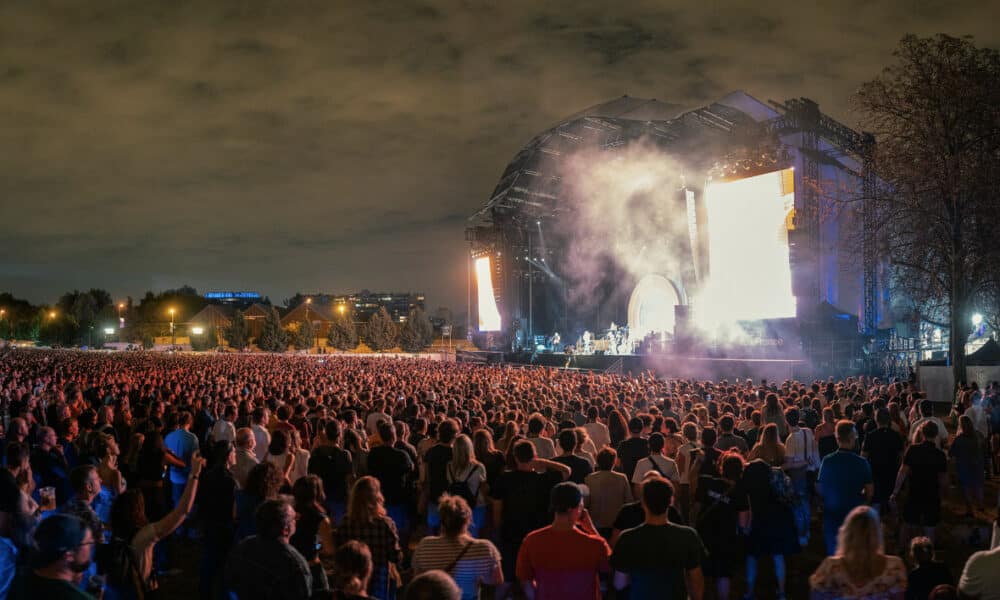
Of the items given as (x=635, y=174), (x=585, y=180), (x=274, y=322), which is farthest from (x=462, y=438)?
(x=274, y=322)

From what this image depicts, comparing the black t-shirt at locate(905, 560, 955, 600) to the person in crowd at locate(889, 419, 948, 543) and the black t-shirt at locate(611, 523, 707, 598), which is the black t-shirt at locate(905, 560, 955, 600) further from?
the person in crowd at locate(889, 419, 948, 543)

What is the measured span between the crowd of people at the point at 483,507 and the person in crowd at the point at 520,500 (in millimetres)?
15

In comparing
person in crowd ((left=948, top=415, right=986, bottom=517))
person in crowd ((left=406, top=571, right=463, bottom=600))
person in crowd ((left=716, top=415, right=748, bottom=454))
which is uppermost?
person in crowd ((left=406, top=571, right=463, bottom=600))

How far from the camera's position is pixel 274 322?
272ft

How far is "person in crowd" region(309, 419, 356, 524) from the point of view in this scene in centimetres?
663

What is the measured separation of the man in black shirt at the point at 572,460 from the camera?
597 cm

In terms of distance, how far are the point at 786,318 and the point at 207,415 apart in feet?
79.5

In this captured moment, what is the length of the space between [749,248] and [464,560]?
3048 centimetres

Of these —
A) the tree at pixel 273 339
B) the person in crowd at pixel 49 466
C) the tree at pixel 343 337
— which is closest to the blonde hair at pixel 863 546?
the person in crowd at pixel 49 466

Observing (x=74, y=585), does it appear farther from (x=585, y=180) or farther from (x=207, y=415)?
(x=585, y=180)

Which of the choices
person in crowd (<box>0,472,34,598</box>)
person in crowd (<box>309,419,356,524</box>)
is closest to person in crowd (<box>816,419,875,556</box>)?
person in crowd (<box>309,419,356,524</box>)

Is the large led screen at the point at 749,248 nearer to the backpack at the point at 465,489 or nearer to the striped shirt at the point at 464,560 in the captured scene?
the backpack at the point at 465,489

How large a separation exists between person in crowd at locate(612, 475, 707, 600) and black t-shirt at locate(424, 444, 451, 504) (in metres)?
2.68

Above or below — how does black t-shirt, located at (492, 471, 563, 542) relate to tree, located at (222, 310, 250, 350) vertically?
below
